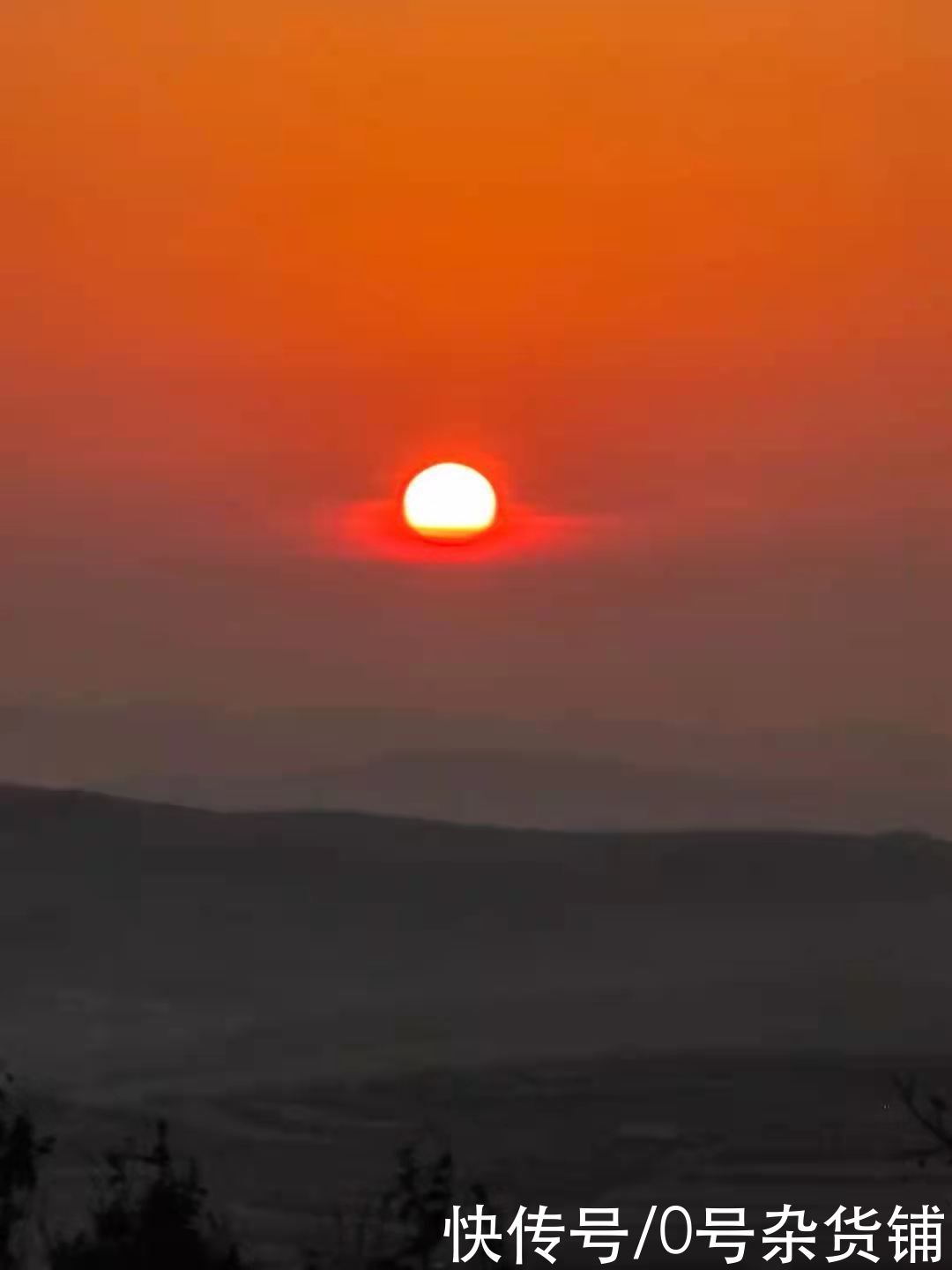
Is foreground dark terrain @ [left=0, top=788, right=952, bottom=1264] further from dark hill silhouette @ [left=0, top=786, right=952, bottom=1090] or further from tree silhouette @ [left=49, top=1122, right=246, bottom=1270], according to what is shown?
tree silhouette @ [left=49, top=1122, right=246, bottom=1270]

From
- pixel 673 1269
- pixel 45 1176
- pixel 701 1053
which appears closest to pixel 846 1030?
pixel 701 1053

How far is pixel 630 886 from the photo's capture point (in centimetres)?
6506

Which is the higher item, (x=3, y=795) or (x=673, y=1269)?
(x=3, y=795)

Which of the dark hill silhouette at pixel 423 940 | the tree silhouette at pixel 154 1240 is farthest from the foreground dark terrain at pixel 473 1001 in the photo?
the tree silhouette at pixel 154 1240

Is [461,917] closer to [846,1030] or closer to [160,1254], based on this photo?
[846,1030]

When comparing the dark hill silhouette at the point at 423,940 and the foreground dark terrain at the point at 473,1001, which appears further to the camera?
the dark hill silhouette at the point at 423,940

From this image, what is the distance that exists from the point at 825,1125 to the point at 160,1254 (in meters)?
23.7

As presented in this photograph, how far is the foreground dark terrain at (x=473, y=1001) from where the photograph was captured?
29312mm

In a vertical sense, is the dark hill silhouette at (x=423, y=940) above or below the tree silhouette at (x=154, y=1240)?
above

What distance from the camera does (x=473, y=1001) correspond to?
167ft

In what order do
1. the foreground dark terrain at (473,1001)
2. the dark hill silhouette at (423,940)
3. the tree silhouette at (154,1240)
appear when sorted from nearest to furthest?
the tree silhouette at (154,1240)
the foreground dark terrain at (473,1001)
the dark hill silhouette at (423,940)

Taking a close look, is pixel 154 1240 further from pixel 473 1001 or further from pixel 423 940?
pixel 423 940

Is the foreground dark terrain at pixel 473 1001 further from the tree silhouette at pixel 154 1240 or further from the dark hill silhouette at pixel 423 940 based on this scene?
the tree silhouette at pixel 154 1240

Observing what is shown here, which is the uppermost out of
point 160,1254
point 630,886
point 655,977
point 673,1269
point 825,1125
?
point 630,886
